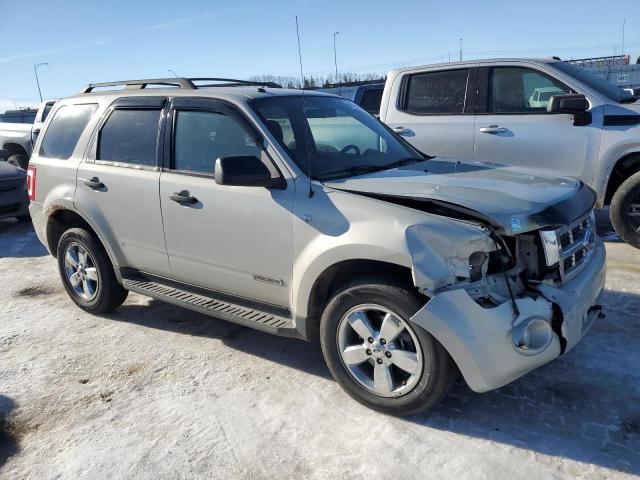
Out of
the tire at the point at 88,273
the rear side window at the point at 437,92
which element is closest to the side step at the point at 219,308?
the tire at the point at 88,273

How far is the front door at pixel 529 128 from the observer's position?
598cm

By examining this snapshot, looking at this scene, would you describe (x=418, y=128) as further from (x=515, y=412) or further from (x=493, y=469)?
(x=493, y=469)

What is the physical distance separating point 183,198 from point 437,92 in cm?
399

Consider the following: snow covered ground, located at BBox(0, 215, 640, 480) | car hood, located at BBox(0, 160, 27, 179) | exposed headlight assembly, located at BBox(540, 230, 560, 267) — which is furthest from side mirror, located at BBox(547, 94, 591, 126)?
car hood, located at BBox(0, 160, 27, 179)

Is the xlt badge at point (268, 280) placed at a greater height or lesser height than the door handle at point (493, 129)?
lesser

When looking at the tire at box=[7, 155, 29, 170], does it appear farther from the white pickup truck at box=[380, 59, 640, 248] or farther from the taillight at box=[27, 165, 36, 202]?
the white pickup truck at box=[380, 59, 640, 248]

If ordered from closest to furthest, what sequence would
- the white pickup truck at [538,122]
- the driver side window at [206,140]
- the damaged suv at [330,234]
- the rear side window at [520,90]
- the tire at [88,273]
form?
the damaged suv at [330,234] < the driver side window at [206,140] < the tire at [88,273] < the white pickup truck at [538,122] < the rear side window at [520,90]

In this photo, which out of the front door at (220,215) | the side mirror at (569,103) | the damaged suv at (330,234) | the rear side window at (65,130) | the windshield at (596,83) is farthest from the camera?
the windshield at (596,83)

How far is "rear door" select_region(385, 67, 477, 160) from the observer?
6531mm

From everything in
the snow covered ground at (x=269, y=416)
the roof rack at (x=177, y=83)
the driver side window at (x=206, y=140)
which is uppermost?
the roof rack at (x=177, y=83)

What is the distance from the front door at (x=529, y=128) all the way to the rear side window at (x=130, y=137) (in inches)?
148

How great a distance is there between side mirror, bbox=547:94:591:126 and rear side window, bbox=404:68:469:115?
1.07 m

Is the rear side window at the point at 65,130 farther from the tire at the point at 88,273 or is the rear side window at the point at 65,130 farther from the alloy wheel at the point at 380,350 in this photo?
the alloy wheel at the point at 380,350

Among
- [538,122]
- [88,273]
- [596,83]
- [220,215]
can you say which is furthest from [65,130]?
[596,83]
